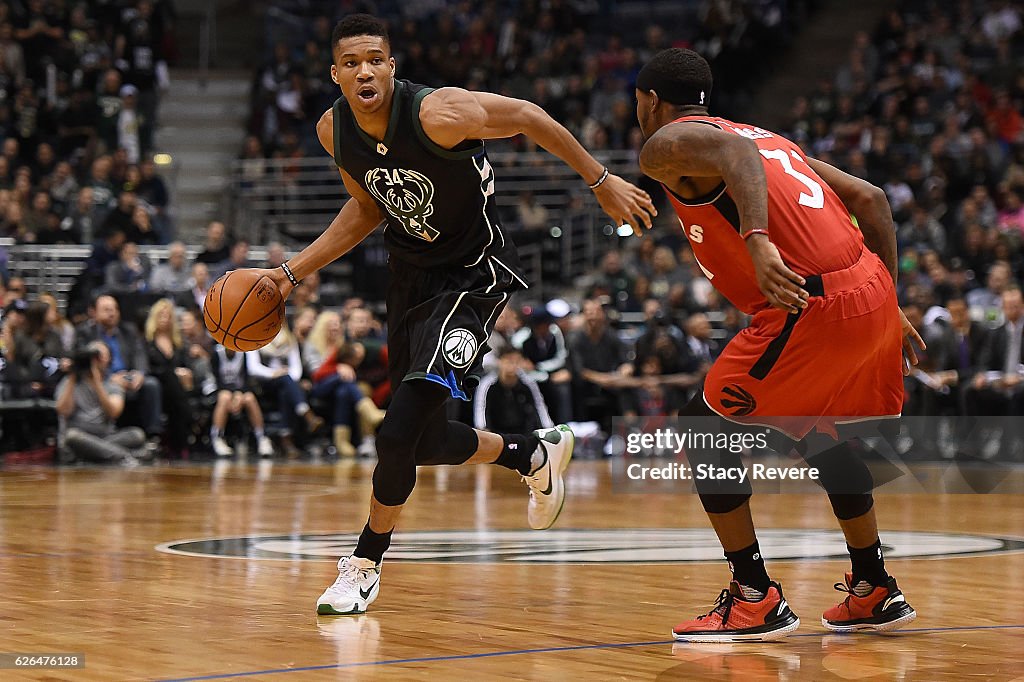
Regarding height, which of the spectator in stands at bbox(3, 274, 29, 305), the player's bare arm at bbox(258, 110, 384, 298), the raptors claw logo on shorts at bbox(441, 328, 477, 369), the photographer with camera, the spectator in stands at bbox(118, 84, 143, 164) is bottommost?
the photographer with camera

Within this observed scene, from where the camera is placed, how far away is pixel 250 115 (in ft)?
65.8

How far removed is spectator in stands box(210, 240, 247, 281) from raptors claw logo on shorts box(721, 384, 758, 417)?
10657mm

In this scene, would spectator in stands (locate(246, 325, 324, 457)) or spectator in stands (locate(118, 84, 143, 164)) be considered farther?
spectator in stands (locate(118, 84, 143, 164))

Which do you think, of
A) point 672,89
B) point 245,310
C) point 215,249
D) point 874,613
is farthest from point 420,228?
point 215,249

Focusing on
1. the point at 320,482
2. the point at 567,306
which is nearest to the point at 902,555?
the point at 320,482

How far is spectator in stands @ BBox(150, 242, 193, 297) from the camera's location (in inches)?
557

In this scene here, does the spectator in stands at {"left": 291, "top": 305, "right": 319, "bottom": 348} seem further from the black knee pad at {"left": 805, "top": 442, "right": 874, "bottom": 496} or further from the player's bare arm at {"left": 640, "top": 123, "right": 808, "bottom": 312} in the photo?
the player's bare arm at {"left": 640, "top": 123, "right": 808, "bottom": 312}

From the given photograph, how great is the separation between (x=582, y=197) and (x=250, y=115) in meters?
5.38

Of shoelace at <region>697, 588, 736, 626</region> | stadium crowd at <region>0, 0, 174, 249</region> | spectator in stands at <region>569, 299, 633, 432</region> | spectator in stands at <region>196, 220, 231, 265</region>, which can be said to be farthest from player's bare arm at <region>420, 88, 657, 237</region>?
stadium crowd at <region>0, 0, 174, 249</region>

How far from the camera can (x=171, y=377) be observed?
41.5ft

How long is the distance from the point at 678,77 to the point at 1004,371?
29.9ft

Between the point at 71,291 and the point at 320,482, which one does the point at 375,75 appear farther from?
the point at 71,291

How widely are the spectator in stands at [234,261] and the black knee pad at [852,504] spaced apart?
10.6 meters

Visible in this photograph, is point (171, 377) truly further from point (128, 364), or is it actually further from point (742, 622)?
point (742, 622)
